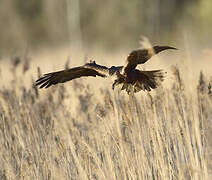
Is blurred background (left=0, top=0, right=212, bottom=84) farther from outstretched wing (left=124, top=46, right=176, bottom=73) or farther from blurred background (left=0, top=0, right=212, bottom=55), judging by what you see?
outstretched wing (left=124, top=46, right=176, bottom=73)

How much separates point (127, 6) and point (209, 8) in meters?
3.63

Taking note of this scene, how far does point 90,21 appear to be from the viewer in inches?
821

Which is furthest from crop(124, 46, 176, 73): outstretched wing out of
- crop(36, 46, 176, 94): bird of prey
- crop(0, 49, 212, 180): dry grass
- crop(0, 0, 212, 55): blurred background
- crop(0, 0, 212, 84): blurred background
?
crop(0, 0, 212, 55): blurred background

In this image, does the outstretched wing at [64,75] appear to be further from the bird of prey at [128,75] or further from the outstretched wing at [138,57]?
the outstretched wing at [138,57]

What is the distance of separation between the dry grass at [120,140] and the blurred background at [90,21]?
14.5m

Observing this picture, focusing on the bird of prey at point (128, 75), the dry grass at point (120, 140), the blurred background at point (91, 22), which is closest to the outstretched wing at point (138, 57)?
the bird of prey at point (128, 75)

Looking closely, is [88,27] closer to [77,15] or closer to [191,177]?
[77,15]

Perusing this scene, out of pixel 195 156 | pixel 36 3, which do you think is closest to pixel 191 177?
pixel 195 156

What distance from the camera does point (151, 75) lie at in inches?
144

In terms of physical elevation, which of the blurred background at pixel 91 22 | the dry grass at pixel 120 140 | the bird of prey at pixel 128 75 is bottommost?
the dry grass at pixel 120 140

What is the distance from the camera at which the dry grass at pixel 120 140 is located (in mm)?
2910

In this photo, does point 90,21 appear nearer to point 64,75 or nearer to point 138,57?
point 64,75

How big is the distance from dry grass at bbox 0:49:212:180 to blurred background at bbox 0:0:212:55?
1449 centimetres

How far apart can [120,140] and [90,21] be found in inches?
719
